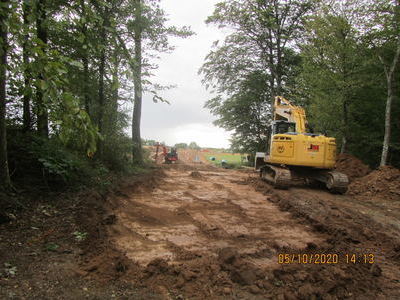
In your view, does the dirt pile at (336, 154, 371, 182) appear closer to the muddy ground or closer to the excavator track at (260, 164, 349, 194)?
the excavator track at (260, 164, 349, 194)

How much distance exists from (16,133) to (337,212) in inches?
295

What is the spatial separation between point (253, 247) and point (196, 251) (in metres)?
0.88

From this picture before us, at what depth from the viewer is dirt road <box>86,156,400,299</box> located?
2.97 metres

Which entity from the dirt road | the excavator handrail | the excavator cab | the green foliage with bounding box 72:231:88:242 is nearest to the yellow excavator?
the excavator handrail

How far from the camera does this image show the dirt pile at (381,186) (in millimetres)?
8312

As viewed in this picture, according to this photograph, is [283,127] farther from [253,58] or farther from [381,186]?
[253,58]

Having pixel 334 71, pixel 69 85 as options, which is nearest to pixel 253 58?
pixel 334 71

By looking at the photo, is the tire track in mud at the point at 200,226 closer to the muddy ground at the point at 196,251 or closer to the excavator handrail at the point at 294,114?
the muddy ground at the point at 196,251

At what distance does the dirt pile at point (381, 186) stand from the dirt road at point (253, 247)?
169cm

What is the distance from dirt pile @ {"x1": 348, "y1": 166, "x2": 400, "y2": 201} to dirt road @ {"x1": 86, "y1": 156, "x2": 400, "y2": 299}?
1688 millimetres

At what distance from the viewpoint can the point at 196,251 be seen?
3.89 meters

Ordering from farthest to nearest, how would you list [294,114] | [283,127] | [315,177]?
[283,127], [294,114], [315,177]

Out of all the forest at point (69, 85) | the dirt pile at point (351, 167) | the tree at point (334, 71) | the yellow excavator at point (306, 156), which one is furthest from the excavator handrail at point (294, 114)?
the forest at point (69, 85)

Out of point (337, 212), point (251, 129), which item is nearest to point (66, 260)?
point (337, 212)
